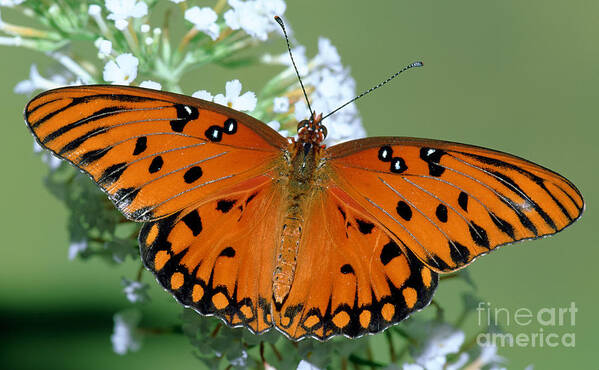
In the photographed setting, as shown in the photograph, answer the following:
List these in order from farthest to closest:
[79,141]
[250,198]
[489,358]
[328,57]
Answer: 1. [328,57]
2. [489,358]
3. [250,198]
4. [79,141]

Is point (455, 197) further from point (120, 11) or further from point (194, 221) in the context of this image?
point (120, 11)

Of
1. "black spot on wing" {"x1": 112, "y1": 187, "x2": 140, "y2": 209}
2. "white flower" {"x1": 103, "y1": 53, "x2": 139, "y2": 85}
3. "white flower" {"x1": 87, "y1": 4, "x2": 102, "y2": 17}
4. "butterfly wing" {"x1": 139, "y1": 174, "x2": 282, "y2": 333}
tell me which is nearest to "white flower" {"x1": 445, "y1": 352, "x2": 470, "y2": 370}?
→ "butterfly wing" {"x1": 139, "y1": 174, "x2": 282, "y2": 333}

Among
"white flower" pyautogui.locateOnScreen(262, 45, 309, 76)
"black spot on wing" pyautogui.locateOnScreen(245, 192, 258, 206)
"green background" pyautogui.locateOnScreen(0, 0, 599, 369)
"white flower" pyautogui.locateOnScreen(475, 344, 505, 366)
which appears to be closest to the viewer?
"black spot on wing" pyautogui.locateOnScreen(245, 192, 258, 206)

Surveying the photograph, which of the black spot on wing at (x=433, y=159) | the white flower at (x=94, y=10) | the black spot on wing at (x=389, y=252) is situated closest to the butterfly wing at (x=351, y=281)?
the black spot on wing at (x=389, y=252)

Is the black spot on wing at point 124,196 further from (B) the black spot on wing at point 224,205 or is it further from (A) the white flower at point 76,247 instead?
(A) the white flower at point 76,247

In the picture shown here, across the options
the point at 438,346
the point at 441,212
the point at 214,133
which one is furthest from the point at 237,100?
the point at 438,346

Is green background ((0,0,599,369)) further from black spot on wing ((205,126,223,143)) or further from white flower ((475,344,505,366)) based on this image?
black spot on wing ((205,126,223,143))

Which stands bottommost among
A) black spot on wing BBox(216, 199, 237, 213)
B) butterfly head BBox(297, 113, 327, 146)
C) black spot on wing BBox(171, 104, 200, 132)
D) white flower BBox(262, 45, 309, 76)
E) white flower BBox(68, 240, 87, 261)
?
black spot on wing BBox(216, 199, 237, 213)

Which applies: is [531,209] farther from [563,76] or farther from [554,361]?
[563,76]
